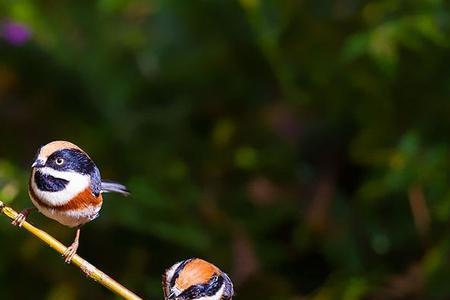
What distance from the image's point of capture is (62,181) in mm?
883

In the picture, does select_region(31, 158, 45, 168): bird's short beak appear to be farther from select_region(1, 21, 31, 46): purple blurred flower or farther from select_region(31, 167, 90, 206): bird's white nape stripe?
select_region(1, 21, 31, 46): purple blurred flower

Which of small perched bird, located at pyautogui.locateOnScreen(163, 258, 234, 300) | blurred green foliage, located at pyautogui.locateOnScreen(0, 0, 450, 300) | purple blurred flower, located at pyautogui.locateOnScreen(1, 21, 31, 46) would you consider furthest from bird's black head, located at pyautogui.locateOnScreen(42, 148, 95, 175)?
purple blurred flower, located at pyautogui.locateOnScreen(1, 21, 31, 46)

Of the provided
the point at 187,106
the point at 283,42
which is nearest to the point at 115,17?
the point at 187,106

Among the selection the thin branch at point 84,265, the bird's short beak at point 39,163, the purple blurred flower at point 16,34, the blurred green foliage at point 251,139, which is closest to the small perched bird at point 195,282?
the thin branch at point 84,265

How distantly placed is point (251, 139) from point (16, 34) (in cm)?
69

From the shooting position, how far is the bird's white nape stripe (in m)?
0.87

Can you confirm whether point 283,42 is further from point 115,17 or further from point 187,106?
point 115,17

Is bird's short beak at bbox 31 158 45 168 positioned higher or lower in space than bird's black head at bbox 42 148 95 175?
lower

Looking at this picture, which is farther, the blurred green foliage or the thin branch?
the blurred green foliage

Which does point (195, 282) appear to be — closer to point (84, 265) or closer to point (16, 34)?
point (84, 265)

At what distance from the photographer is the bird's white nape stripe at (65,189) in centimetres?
87

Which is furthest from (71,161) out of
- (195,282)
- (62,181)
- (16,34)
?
(16,34)

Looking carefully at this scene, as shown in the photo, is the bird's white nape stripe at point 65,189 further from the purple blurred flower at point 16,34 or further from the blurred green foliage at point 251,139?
the purple blurred flower at point 16,34

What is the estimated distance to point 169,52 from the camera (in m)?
2.67
